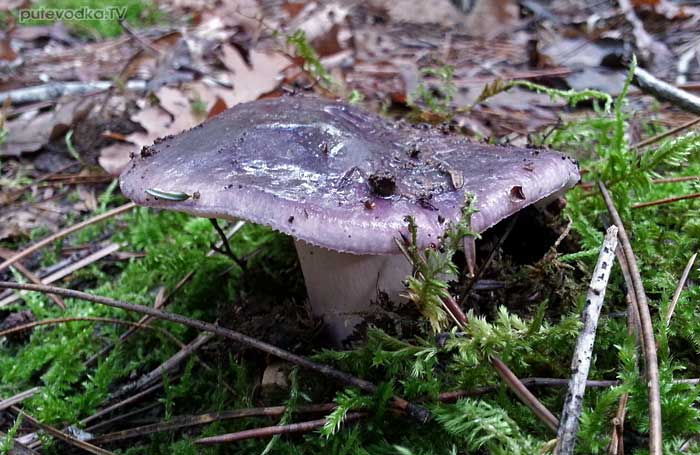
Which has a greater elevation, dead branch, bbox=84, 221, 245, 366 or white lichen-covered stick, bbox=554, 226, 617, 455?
white lichen-covered stick, bbox=554, 226, 617, 455

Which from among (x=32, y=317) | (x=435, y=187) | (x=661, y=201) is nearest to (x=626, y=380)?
(x=435, y=187)

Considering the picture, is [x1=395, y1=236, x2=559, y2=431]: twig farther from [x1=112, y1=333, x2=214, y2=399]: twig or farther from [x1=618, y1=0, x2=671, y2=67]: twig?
[x1=618, y1=0, x2=671, y2=67]: twig

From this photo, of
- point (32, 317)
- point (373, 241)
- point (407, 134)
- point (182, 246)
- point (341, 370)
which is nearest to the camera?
point (373, 241)

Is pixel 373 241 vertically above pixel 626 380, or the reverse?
pixel 373 241

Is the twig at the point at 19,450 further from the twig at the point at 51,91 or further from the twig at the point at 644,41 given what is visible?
the twig at the point at 644,41

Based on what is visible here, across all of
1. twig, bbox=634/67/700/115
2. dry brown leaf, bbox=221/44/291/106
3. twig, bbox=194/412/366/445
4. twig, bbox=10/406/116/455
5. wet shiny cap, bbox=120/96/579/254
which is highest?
wet shiny cap, bbox=120/96/579/254

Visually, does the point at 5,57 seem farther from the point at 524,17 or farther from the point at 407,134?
the point at 524,17

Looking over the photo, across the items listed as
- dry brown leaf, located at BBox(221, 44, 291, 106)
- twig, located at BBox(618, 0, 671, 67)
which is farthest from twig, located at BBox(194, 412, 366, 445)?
twig, located at BBox(618, 0, 671, 67)
